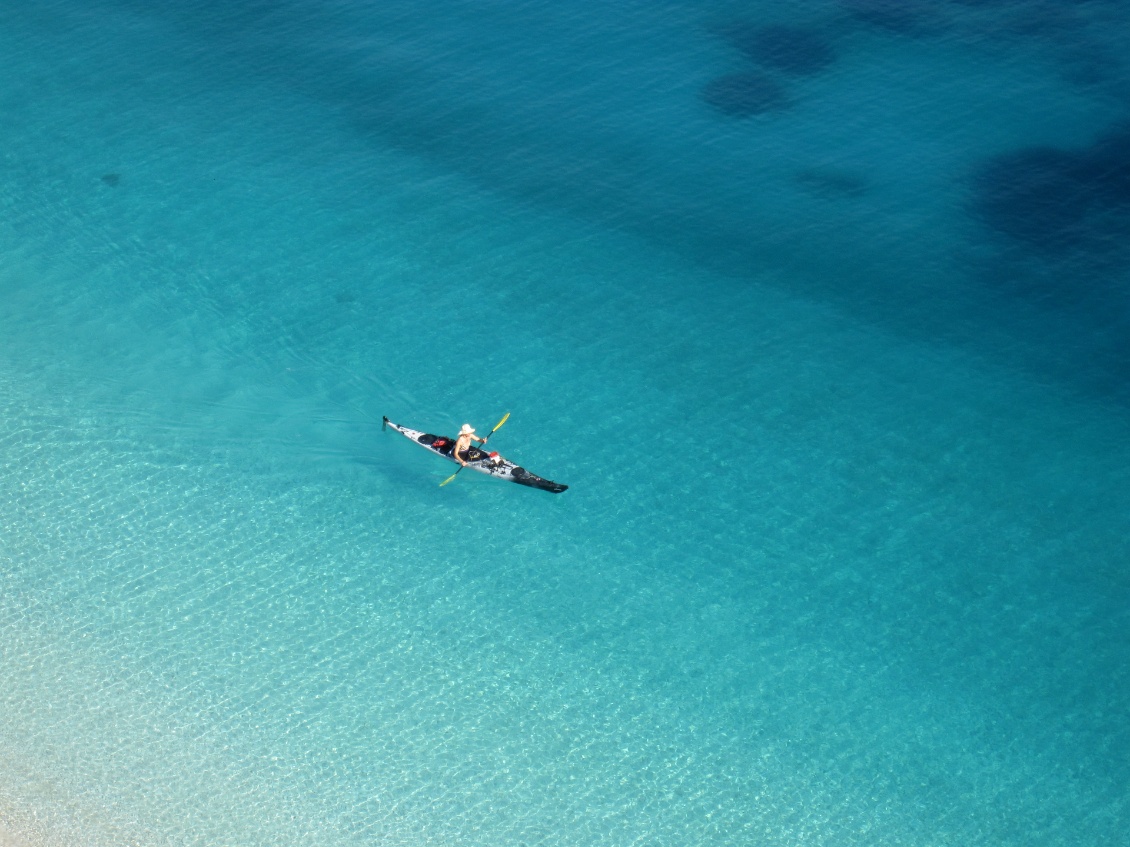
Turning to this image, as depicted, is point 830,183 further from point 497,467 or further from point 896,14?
point 497,467

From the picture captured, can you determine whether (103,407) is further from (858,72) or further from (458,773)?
(858,72)

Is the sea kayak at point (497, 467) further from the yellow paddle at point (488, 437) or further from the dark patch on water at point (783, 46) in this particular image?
the dark patch on water at point (783, 46)

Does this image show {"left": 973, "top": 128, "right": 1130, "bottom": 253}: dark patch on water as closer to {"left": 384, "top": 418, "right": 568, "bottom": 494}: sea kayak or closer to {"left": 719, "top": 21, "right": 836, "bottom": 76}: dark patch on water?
{"left": 719, "top": 21, "right": 836, "bottom": 76}: dark patch on water

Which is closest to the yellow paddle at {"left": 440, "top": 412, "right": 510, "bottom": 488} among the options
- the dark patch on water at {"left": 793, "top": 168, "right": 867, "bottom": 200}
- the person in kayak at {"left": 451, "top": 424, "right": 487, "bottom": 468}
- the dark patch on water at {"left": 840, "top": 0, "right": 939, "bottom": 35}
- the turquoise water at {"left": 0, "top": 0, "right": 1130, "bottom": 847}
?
the person in kayak at {"left": 451, "top": 424, "right": 487, "bottom": 468}

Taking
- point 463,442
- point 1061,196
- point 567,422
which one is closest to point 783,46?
point 1061,196

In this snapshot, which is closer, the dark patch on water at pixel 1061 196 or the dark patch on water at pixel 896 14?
the dark patch on water at pixel 1061 196

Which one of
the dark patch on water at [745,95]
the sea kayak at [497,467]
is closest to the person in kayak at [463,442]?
the sea kayak at [497,467]
